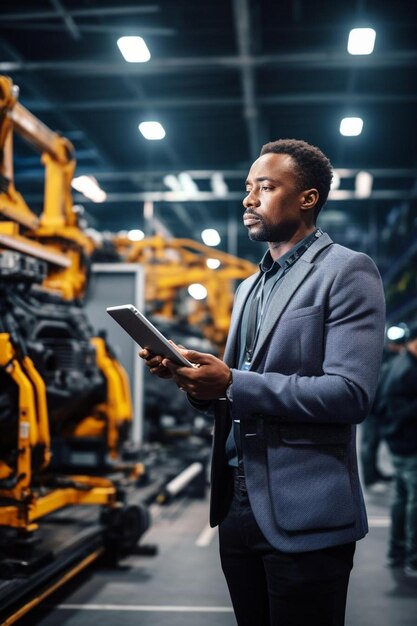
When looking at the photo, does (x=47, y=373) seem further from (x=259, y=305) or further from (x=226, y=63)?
(x=226, y=63)

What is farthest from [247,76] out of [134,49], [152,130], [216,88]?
[152,130]

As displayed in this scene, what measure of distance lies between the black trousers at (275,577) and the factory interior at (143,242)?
40.7 inches

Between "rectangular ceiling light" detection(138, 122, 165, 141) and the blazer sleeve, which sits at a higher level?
"rectangular ceiling light" detection(138, 122, 165, 141)

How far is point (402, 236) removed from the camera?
1307 centimetres

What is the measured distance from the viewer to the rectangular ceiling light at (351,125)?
9.73 metres

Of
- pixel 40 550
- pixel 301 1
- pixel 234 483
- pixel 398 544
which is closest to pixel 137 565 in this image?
pixel 40 550

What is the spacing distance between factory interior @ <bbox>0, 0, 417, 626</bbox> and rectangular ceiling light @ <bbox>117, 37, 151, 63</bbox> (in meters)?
0.02

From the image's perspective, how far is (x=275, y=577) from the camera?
1761mm

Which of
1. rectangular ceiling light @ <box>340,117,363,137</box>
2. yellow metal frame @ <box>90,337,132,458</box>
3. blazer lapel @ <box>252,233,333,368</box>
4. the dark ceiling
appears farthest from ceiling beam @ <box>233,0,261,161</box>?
blazer lapel @ <box>252,233,333,368</box>

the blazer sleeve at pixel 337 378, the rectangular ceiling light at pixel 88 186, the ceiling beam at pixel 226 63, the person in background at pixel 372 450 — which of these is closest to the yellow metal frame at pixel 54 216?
the blazer sleeve at pixel 337 378

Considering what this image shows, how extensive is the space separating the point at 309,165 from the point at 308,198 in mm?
89

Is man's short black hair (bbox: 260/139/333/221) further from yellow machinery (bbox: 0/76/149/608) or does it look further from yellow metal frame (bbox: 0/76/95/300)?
yellow metal frame (bbox: 0/76/95/300)

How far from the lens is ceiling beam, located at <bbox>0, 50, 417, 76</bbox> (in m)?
8.42

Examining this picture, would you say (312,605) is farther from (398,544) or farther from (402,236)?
(402,236)
